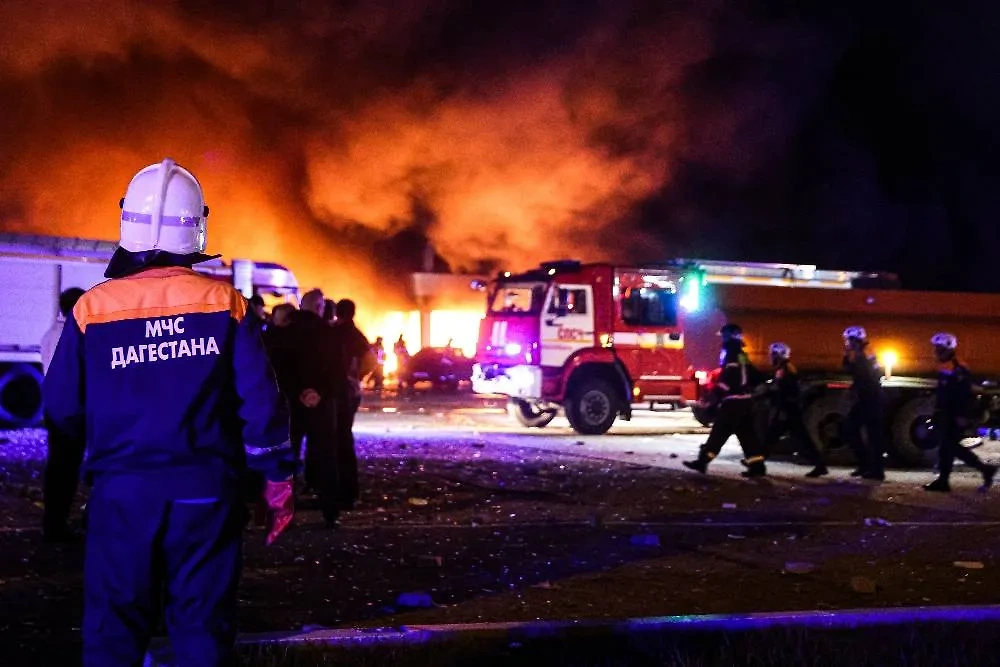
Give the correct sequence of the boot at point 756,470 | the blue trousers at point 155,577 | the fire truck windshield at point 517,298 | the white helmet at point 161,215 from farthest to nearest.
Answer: the fire truck windshield at point 517,298, the boot at point 756,470, the white helmet at point 161,215, the blue trousers at point 155,577

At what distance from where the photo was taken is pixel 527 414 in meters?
18.7

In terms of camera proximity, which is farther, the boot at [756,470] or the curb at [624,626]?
the boot at [756,470]

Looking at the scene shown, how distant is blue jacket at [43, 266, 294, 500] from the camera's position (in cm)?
329

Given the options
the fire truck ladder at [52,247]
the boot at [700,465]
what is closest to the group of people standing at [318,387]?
the boot at [700,465]

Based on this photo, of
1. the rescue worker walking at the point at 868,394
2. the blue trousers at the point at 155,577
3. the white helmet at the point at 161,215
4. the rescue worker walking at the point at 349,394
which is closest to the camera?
the blue trousers at the point at 155,577

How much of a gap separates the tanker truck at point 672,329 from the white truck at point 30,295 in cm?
419

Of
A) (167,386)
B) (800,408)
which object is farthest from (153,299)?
(800,408)

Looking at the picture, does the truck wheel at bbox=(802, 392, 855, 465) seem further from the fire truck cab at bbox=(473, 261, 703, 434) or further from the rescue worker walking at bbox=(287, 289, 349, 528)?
the rescue worker walking at bbox=(287, 289, 349, 528)

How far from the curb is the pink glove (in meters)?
1.47

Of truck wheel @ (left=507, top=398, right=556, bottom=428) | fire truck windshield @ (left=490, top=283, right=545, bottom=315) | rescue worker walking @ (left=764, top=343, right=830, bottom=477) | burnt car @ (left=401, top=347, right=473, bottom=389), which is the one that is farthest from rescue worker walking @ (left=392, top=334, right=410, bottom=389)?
rescue worker walking @ (left=764, top=343, right=830, bottom=477)

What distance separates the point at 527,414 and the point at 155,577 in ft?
50.8

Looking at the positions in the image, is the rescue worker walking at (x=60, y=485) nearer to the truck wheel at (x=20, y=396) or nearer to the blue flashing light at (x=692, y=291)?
the truck wheel at (x=20, y=396)

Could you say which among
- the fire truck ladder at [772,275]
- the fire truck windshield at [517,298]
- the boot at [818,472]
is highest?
the fire truck ladder at [772,275]

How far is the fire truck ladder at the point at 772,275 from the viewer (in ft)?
61.6
